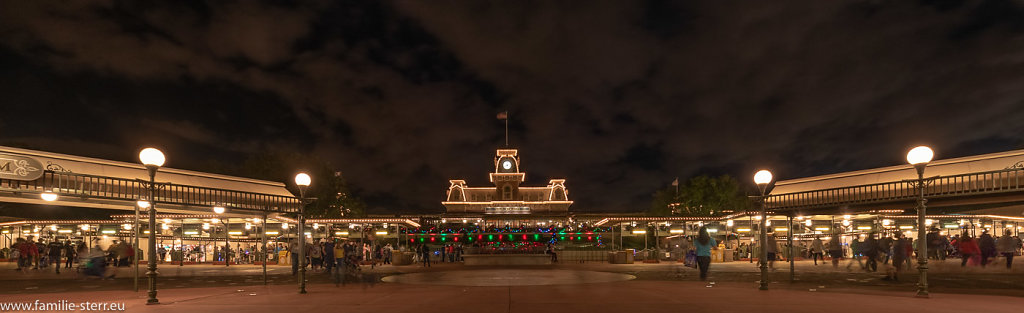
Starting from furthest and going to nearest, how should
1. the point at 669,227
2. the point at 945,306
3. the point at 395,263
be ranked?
the point at 669,227 < the point at 395,263 < the point at 945,306

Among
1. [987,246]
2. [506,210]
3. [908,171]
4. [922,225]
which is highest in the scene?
[908,171]

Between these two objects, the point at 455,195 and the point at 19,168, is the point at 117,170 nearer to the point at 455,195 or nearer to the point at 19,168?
the point at 19,168

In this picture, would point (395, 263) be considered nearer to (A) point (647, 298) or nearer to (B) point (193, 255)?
(B) point (193, 255)

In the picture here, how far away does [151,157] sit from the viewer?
47.0 ft

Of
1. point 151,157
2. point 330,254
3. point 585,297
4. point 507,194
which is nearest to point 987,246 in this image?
point 585,297

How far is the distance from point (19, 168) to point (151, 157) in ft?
32.9

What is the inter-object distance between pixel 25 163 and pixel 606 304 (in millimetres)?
19807

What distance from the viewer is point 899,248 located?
19797 mm

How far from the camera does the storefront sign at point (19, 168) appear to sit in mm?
20312

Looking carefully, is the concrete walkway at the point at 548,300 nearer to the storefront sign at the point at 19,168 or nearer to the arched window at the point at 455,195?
the storefront sign at the point at 19,168

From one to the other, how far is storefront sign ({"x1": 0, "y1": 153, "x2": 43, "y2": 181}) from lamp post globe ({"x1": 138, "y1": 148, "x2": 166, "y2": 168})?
31.9 feet

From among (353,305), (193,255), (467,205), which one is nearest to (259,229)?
(193,255)

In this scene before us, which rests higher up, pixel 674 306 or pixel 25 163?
pixel 25 163

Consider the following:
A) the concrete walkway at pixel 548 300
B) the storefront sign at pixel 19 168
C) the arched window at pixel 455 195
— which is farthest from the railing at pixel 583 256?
the arched window at pixel 455 195
